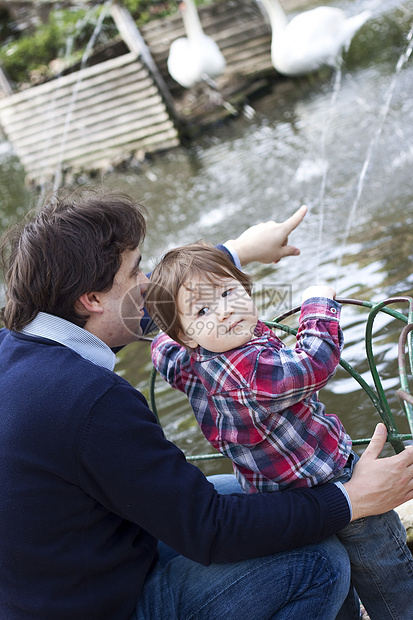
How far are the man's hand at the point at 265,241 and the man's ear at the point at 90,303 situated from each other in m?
0.46

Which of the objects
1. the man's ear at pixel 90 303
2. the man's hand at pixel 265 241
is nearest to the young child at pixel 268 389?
the man's ear at pixel 90 303

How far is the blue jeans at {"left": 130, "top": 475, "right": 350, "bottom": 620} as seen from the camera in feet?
4.52

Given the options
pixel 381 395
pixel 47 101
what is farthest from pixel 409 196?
pixel 47 101

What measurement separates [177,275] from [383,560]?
2.52 feet

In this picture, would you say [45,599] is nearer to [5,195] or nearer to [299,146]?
[299,146]

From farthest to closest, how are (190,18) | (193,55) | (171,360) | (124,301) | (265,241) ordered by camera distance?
(193,55) → (190,18) → (265,241) → (171,360) → (124,301)

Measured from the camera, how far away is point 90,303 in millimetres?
1479

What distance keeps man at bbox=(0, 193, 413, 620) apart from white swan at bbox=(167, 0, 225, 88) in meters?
5.68

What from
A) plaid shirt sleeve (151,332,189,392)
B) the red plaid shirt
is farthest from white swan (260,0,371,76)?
the red plaid shirt

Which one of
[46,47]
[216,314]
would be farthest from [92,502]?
[46,47]

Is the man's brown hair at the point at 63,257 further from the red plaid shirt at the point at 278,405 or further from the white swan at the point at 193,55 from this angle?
the white swan at the point at 193,55

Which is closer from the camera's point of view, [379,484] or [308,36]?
[379,484]

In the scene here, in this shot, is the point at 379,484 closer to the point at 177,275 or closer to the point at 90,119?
the point at 177,275

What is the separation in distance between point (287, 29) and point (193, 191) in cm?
196
